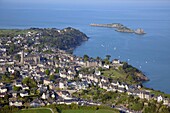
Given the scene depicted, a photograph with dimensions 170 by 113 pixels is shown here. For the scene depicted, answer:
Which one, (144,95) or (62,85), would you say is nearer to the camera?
(144,95)

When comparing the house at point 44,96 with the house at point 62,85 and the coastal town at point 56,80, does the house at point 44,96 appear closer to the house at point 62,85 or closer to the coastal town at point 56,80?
the coastal town at point 56,80

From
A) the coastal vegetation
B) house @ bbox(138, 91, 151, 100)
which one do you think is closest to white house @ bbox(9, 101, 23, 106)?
house @ bbox(138, 91, 151, 100)

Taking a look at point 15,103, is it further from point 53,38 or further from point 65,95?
point 53,38

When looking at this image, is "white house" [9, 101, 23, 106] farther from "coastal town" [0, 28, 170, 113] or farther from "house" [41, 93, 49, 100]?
"house" [41, 93, 49, 100]

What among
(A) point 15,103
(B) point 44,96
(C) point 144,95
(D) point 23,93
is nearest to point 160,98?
(C) point 144,95

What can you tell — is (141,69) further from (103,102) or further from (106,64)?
(103,102)

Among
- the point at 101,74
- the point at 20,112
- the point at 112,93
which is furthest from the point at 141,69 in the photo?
the point at 20,112

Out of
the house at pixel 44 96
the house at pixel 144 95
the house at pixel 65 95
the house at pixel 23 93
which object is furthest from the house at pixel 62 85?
the house at pixel 144 95

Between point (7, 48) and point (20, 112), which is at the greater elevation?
point (7, 48)
